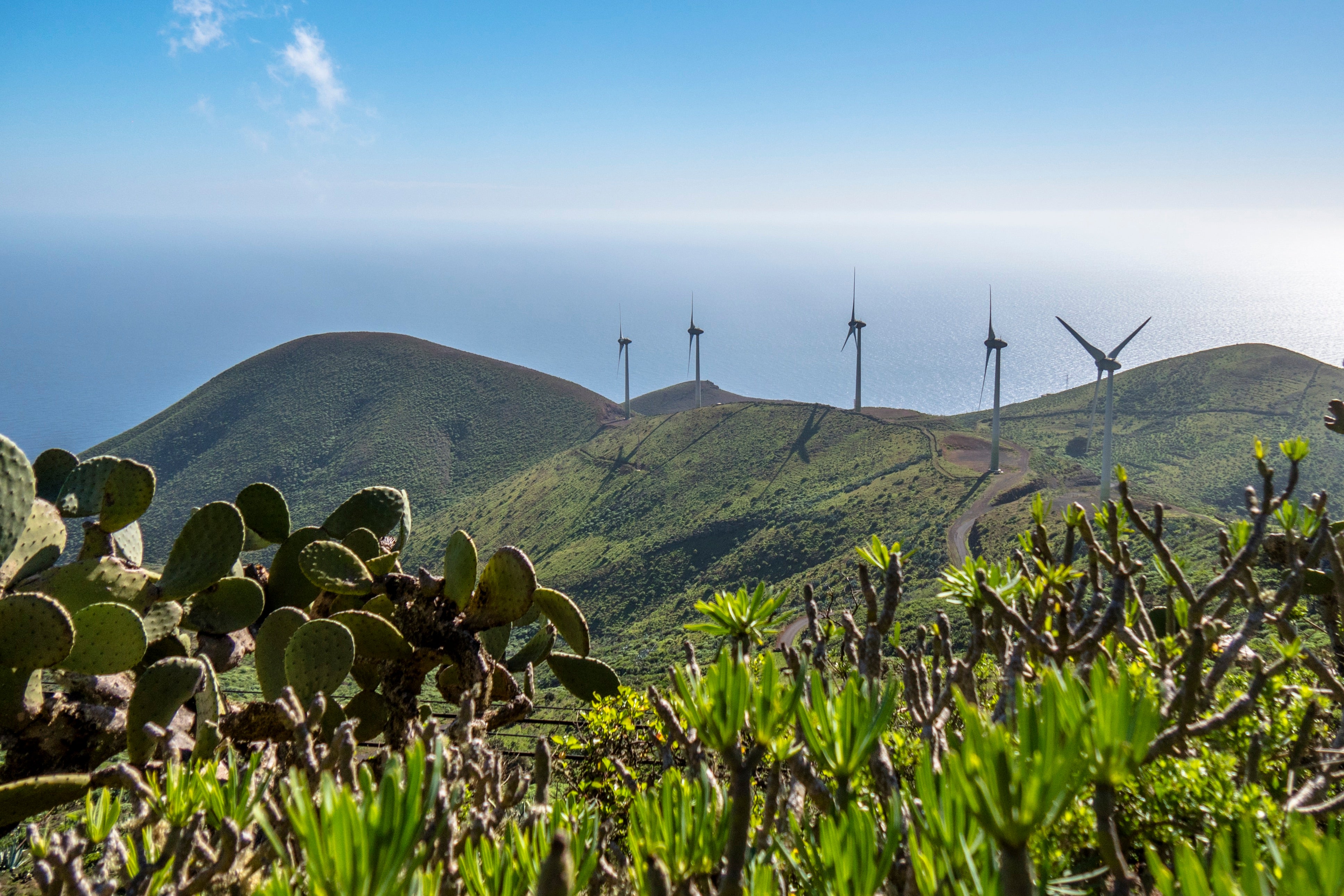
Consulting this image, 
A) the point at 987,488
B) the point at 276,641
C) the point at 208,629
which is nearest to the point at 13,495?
the point at 208,629

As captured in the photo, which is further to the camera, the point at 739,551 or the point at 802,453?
the point at 802,453

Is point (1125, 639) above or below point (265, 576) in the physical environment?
above

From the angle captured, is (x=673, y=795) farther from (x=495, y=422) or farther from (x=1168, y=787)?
(x=495, y=422)

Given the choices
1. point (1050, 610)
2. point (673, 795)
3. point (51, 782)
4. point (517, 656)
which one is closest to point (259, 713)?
point (51, 782)

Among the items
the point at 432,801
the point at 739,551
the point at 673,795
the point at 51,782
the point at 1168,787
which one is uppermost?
the point at 432,801

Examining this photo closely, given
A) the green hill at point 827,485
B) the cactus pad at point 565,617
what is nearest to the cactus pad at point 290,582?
the cactus pad at point 565,617

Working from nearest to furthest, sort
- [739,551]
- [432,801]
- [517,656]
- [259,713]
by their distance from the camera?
[432,801] → [259,713] → [517,656] → [739,551]

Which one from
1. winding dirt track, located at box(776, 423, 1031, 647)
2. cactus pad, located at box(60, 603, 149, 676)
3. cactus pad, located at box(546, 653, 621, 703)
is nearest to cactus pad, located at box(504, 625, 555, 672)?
cactus pad, located at box(546, 653, 621, 703)
